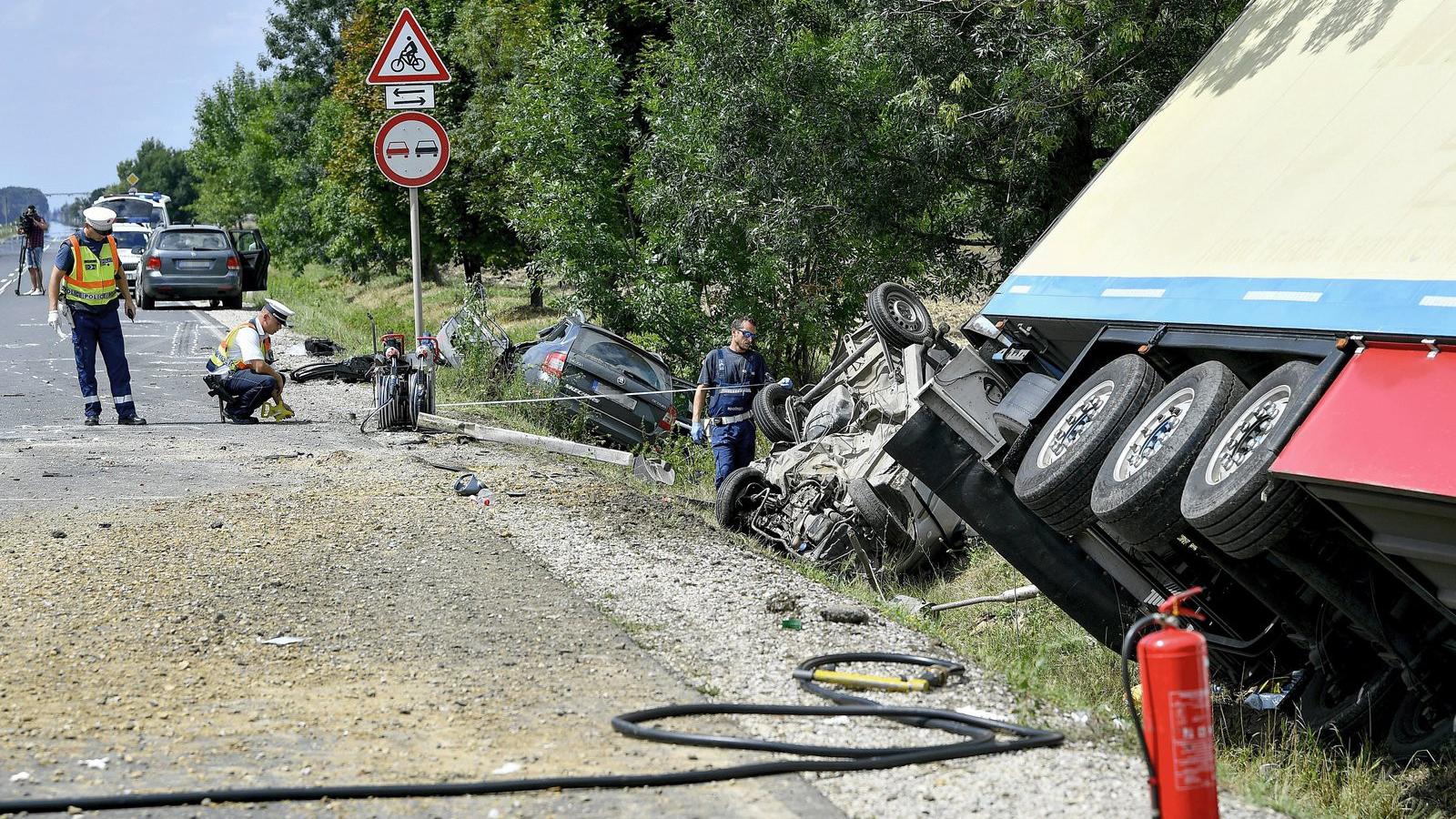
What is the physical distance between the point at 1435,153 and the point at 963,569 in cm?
529

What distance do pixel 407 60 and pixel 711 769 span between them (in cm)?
954

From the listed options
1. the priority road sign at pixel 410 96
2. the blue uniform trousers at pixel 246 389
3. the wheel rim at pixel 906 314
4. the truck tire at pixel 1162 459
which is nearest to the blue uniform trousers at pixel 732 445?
the wheel rim at pixel 906 314

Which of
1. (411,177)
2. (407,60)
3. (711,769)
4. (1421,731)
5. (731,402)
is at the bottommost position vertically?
(1421,731)

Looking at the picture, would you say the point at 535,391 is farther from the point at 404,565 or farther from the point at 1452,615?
the point at 1452,615

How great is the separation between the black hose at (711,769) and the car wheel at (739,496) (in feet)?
20.5

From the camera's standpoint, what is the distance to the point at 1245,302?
6211mm

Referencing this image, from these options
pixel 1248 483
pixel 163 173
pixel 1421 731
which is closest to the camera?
pixel 1248 483

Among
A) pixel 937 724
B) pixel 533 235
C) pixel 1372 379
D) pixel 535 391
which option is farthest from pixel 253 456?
pixel 533 235

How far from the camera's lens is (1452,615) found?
522cm

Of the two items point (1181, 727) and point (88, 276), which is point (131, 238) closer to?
point (88, 276)

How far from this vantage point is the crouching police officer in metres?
12.7

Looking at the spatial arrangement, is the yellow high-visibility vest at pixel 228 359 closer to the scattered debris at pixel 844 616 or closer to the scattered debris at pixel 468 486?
the scattered debris at pixel 468 486

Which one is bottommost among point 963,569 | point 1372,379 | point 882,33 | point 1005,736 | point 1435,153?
point 963,569

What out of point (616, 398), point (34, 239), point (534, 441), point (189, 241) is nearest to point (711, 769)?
point (534, 441)
